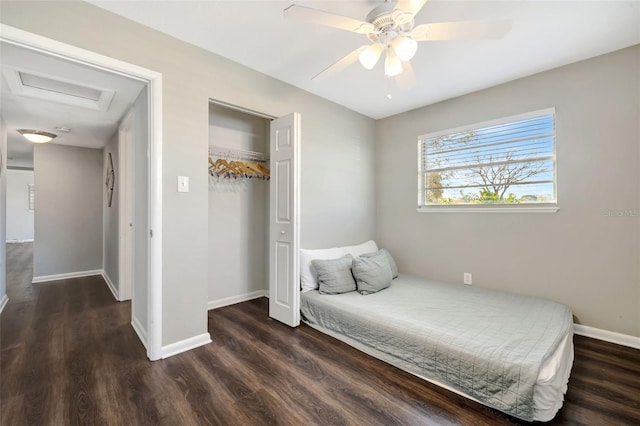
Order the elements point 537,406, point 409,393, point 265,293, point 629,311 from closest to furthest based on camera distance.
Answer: point 537,406 → point 409,393 → point 629,311 → point 265,293

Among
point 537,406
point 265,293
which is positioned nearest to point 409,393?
point 537,406

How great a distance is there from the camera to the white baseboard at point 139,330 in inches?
92.6

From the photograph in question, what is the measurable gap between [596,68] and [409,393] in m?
3.18

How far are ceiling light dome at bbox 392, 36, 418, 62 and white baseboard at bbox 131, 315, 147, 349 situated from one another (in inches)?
114

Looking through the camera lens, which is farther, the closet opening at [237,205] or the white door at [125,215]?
the white door at [125,215]

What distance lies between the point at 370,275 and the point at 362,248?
826 millimetres

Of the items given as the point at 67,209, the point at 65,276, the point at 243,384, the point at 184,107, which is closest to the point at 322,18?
the point at 184,107

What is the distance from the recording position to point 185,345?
224 centimetres

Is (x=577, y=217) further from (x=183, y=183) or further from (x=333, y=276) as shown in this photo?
(x=183, y=183)

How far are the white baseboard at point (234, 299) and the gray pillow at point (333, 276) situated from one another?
3.74 ft

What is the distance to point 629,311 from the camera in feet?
7.71

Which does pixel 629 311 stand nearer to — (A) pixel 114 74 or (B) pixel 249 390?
(B) pixel 249 390

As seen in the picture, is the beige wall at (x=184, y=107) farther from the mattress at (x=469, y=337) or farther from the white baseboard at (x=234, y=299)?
the mattress at (x=469, y=337)

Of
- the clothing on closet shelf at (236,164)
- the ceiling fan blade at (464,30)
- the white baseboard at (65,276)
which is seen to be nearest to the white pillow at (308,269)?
the clothing on closet shelf at (236,164)
